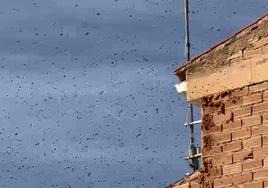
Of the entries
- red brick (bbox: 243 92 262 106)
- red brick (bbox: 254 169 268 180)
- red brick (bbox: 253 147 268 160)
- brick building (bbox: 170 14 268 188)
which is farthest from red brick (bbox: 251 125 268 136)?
red brick (bbox: 254 169 268 180)

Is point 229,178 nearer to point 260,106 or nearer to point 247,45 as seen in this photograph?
point 260,106

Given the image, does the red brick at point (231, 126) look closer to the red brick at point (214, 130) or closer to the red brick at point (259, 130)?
the red brick at point (214, 130)

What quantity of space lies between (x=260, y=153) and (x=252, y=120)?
1.26ft

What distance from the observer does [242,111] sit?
8953 mm

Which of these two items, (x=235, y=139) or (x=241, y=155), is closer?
(x=241, y=155)

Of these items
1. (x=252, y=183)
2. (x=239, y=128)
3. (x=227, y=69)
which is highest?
(x=227, y=69)

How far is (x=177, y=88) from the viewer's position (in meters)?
9.74

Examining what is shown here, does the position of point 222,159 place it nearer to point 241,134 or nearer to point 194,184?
point 241,134

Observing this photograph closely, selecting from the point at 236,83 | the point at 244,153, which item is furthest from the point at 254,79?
the point at 244,153

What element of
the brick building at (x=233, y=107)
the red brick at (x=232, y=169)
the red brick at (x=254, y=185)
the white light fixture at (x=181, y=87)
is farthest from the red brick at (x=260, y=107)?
the white light fixture at (x=181, y=87)

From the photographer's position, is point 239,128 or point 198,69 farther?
point 198,69

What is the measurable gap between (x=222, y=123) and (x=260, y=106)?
0.55 m

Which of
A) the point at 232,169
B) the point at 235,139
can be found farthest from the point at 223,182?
the point at 235,139

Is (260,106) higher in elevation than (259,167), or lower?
higher
